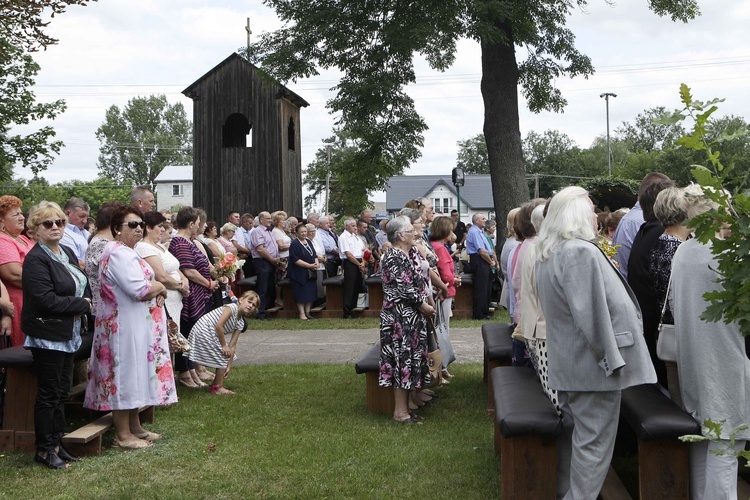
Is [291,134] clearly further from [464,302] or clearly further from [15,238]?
[15,238]

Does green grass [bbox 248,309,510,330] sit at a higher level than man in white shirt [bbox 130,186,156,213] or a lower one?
lower

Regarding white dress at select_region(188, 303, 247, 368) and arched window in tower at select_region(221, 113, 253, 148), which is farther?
arched window in tower at select_region(221, 113, 253, 148)

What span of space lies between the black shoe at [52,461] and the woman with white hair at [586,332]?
3859 millimetres

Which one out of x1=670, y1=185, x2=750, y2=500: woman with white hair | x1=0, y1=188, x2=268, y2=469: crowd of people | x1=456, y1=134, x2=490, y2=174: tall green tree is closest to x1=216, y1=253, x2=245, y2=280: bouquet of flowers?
x1=0, y1=188, x2=268, y2=469: crowd of people

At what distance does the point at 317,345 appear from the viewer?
42.7 feet

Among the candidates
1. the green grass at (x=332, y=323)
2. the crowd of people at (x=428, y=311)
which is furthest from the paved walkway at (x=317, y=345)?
the crowd of people at (x=428, y=311)

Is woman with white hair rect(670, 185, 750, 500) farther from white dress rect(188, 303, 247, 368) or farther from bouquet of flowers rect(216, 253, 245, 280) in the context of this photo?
bouquet of flowers rect(216, 253, 245, 280)

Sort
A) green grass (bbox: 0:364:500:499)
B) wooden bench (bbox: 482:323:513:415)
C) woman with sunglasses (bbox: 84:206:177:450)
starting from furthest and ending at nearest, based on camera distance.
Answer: wooden bench (bbox: 482:323:513:415) < woman with sunglasses (bbox: 84:206:177:450) < green grass (bbox: 0:364:500:499)

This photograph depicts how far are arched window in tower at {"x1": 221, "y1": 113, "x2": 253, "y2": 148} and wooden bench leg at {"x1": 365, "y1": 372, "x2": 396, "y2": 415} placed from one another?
2028 centimetres

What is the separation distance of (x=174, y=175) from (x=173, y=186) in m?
1.92

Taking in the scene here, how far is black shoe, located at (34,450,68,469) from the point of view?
21.6 ft

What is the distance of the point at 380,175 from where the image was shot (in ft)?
68.4

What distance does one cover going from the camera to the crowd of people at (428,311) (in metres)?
4.91

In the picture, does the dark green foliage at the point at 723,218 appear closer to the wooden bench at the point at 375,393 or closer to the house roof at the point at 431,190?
the wooden bench at the point at 375,393
